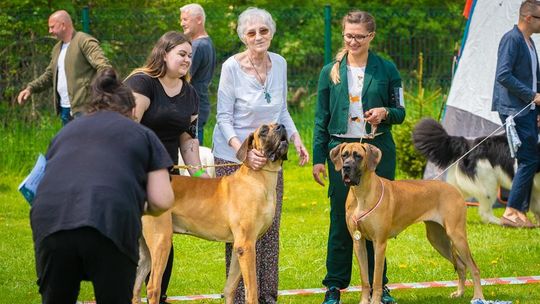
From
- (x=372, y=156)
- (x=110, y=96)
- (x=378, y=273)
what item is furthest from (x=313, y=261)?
(x=110, y=96)

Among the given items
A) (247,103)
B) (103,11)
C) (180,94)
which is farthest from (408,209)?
(103,11)

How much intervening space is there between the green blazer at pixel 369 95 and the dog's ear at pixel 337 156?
227mm

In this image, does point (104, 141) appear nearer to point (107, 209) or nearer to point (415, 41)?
point (107, 209)

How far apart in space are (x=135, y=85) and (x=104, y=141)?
5.95ft

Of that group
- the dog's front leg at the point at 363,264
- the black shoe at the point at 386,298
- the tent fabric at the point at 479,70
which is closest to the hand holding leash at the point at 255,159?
the dog's front leg at the point at 363,264

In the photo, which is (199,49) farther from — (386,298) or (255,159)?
(255,159)

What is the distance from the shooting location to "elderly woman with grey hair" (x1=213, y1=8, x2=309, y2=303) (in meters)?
6.21

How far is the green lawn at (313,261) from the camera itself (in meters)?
7.00

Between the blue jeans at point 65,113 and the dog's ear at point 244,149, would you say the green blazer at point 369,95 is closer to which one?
the dog's ear at point 244,149

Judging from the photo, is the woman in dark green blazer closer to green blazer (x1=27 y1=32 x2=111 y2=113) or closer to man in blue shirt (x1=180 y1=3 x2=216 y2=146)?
man in blue shirt (x1=180 y1=3 x2=216 y2=146)

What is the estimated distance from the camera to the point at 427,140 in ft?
A: 32.2

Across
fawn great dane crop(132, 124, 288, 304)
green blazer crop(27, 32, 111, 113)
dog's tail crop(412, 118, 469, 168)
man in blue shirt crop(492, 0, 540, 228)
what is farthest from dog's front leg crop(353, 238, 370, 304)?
green blazer crop(27, 32, 111, 113)

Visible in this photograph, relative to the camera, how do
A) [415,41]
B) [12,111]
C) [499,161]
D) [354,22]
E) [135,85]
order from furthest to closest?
[415,41], [12,111], [499,161], [354,22], [135,85]

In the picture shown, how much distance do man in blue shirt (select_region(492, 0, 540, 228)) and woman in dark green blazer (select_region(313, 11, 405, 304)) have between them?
9.76 ft
